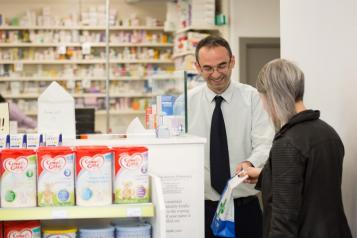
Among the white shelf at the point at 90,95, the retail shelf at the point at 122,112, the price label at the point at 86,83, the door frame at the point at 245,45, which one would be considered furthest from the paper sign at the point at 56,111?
the price label at the point at 86,83

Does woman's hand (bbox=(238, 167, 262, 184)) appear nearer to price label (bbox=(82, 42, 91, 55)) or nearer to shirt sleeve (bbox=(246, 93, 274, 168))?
shirt sleeve (bbox=(246, 93, 274, 168))

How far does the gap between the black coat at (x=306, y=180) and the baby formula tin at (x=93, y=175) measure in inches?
27.5

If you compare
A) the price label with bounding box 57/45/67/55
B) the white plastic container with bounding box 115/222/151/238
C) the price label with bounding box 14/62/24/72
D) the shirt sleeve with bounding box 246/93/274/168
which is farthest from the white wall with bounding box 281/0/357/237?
the price label with bounding box 14/62/24/72

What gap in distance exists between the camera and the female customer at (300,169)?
243 centimetres

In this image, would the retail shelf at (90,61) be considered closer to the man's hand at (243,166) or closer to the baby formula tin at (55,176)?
the man's hand at (243,166)

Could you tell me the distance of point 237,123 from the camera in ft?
11.6

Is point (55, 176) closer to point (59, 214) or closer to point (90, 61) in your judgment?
point (59, 214)

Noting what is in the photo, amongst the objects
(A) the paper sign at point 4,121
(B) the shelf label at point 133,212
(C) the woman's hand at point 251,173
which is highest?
(A) the paper sign at point 4,121

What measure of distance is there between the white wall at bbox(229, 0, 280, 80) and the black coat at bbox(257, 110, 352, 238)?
5.24 metres

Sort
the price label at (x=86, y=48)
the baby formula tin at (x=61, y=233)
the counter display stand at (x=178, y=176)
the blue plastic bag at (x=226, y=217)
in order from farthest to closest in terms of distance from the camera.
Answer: the price label at (x=86, y=48), the blue plastic bag at (x=226, y=217), the counter display stand at (x=178, y=176), the baby formula tin at (x=61, y=233)

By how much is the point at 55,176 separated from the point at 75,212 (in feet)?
0.55

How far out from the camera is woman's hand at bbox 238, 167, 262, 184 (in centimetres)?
295

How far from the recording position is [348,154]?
115 inches

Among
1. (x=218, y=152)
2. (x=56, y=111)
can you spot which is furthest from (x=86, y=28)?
(x=56, y=111)
